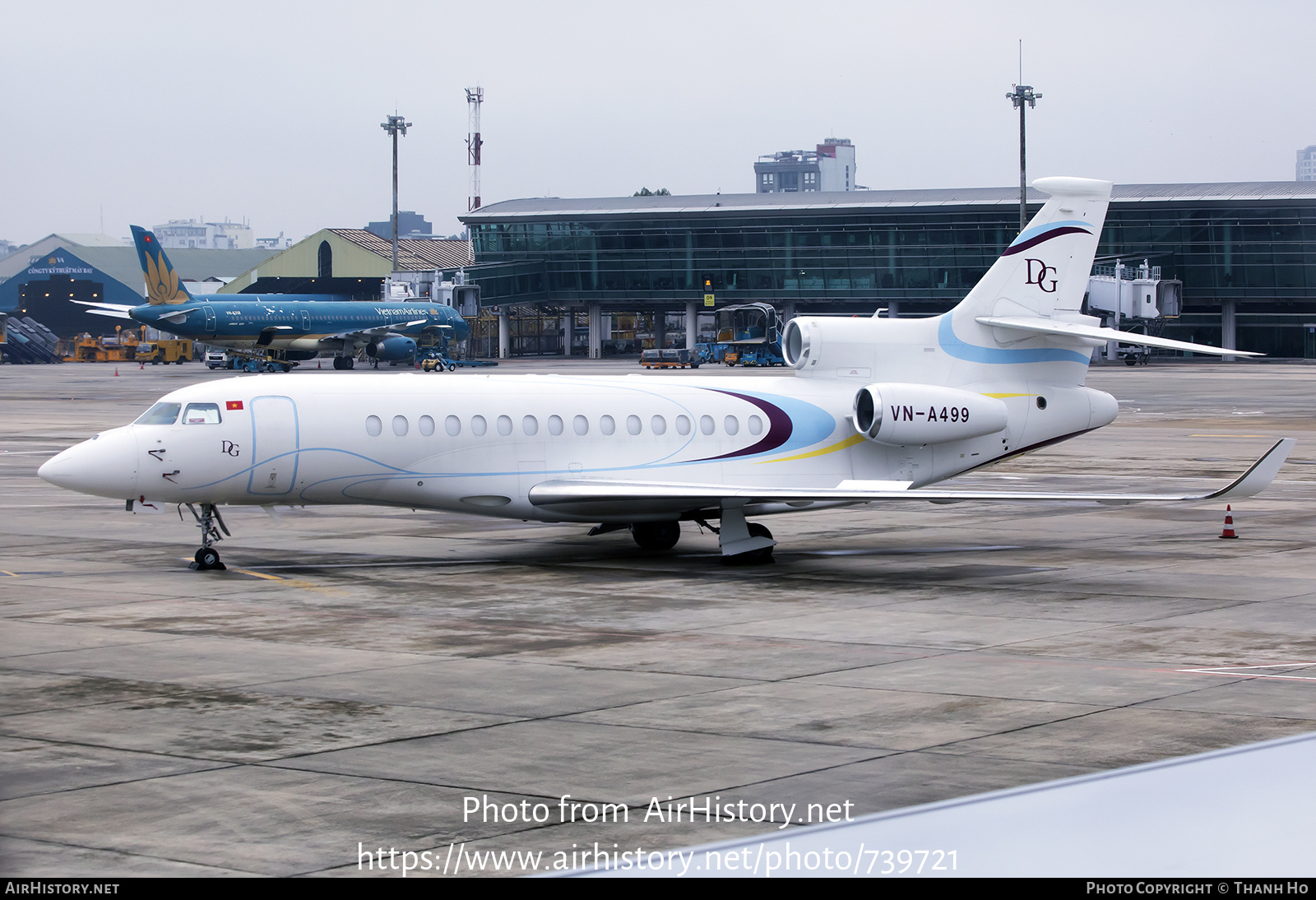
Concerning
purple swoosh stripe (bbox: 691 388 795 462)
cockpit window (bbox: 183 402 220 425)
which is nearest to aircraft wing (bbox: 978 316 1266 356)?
purple swoosh stripe (bbox: 691 388 795 462)

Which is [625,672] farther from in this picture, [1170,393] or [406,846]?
[1170,393]

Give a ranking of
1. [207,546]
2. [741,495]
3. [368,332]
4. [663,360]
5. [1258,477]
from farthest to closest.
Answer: [663,360], [368,332], [207,546], [741,495], [1258,477]

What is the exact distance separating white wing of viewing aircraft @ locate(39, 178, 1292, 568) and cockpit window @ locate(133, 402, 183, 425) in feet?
0.09

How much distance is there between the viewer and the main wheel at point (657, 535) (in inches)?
993

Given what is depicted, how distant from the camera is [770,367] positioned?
10425cm

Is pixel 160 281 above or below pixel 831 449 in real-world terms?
above

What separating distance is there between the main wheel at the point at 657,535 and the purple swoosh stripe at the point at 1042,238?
8.04m

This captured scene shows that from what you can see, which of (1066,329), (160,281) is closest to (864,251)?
(160,281)

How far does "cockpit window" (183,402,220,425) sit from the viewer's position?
72.0 ft

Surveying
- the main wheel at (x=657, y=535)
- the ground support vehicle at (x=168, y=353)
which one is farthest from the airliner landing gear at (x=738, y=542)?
the ground support vehicle at (x=168, y=353)

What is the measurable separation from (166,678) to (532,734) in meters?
4.70

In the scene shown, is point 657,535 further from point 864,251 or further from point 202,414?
point 864,251

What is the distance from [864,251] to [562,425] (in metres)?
111

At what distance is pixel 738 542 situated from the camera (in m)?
23.5
